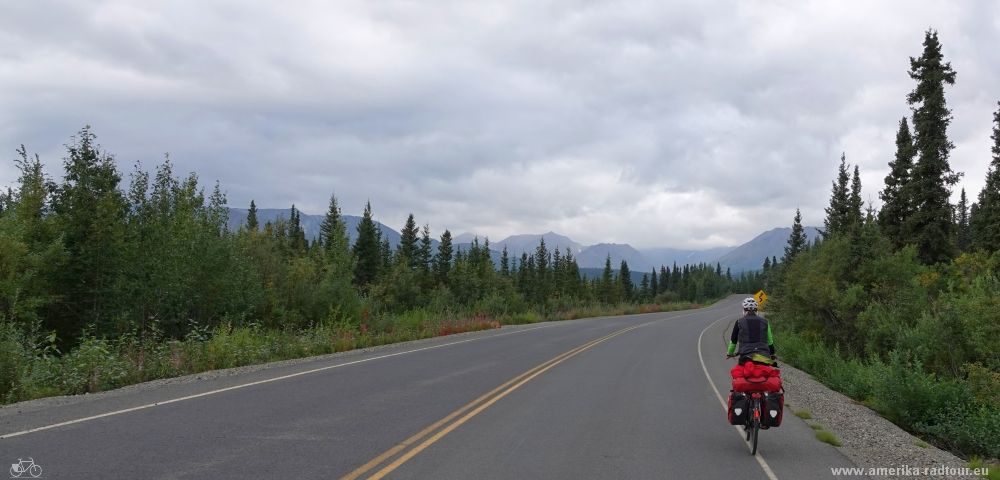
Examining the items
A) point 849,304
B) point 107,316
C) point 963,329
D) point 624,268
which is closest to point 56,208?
point 107,316

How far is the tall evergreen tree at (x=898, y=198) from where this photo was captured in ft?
110

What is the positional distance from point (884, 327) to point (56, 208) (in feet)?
89.5

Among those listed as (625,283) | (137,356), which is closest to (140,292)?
(137,356)

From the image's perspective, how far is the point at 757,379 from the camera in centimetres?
775

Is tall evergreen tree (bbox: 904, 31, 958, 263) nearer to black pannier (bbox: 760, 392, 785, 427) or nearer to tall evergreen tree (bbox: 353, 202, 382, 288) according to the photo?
black pannier (bbox: 760, 392, 785, 427)

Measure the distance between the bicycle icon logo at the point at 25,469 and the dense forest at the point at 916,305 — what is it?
13515 mm

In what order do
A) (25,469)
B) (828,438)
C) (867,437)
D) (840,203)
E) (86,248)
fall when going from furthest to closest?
(840,203) < (86,248) < (867,437) < (828,438) < (25,469)

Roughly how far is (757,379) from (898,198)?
33.8 metres

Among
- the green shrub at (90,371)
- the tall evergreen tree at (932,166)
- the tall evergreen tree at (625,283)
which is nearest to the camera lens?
the green shrub at (90,371)

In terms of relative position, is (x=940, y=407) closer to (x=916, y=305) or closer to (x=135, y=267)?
(x=916, y=305)

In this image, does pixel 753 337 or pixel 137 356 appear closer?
pixel 753 337

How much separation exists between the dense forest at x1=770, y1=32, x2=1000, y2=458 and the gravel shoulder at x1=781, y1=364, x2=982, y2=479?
1.19m

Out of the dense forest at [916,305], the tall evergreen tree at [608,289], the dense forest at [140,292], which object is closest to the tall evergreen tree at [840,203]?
the dense forest at [916,305]

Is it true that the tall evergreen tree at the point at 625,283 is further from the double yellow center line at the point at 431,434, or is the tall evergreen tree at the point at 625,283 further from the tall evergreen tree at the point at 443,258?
the double yellow center line at the point at 431,434
